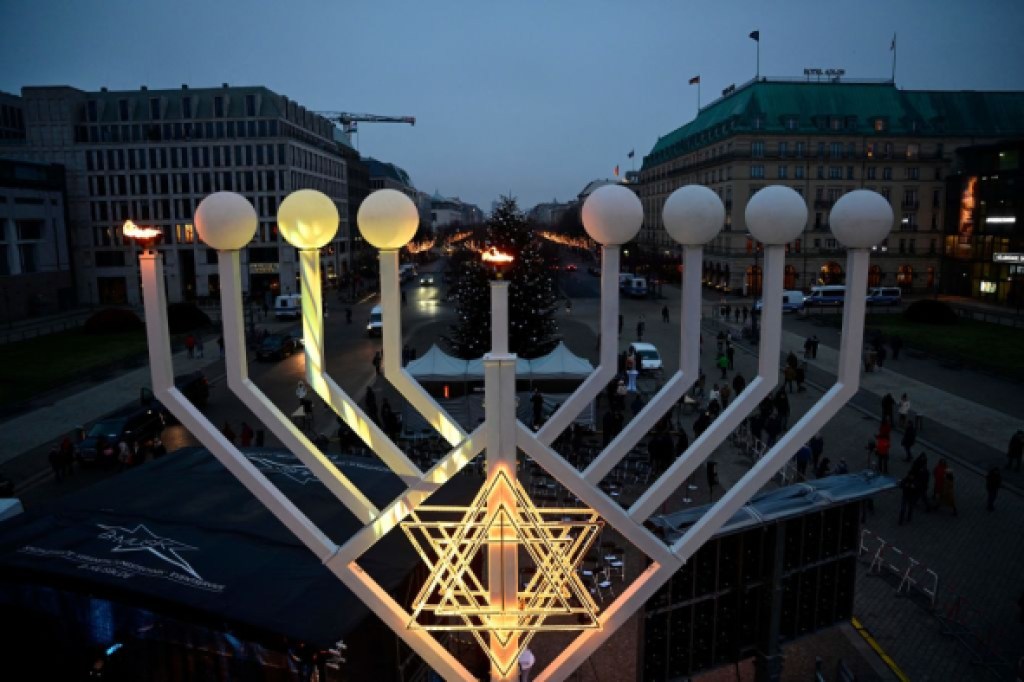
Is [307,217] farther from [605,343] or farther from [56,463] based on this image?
[56,463]

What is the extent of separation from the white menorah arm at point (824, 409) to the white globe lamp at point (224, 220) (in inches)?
148

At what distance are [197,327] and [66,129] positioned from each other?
3395 cm

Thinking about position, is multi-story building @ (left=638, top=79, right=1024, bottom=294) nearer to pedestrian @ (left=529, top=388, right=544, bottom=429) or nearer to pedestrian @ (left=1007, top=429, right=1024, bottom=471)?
pedestrian @ (left=1007, top=429, right=1024, bottom=471)

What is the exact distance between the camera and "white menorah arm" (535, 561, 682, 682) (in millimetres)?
5238

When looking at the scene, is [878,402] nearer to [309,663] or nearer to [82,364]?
[309,663]

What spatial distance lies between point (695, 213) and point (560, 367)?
56.9 ft

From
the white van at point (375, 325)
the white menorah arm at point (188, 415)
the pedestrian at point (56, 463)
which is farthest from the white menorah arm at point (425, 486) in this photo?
the white van at point (375, 325)

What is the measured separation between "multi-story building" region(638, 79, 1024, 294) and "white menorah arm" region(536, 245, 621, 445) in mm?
54593

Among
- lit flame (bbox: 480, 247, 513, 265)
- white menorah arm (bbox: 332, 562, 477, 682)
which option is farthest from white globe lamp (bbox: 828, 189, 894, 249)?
white menorah arm (bbox: 332, 562, 477, 682)

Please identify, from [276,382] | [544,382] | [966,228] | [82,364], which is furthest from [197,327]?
[966,228]

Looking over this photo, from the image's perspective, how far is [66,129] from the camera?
6206cm

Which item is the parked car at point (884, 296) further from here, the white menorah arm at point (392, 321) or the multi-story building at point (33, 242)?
the multi-story building at point (33, 242)

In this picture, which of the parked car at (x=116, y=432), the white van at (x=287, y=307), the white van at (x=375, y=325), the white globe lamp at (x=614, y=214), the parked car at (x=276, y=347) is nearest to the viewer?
the white globe lamp at (x=614, y=214)

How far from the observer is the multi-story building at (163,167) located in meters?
62.4
